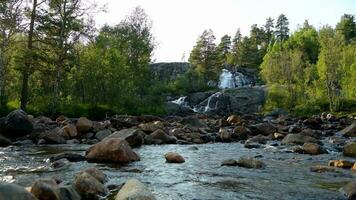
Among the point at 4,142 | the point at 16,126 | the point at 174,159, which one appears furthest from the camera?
the point at 16,126

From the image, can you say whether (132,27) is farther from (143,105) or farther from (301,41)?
(301,41)

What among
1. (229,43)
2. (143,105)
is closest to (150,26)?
(143,105)

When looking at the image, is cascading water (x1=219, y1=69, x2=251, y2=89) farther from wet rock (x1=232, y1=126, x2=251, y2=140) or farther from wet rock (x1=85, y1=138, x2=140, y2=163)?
wet rock (x1=85, y1=138, x2=140, y2=163)

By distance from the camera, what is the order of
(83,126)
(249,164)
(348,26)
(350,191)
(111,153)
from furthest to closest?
(348,26) < (83,126) < (111,153) < (249,164) < (350,191)

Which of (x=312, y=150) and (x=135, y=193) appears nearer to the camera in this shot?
(x=135, y=193)

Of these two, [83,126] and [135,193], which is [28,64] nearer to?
[83,126]

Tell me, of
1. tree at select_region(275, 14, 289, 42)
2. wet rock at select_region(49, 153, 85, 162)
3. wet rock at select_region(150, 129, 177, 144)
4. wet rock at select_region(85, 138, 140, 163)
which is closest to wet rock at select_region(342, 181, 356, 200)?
wet rock at select_region(85, 138, 140, 163)

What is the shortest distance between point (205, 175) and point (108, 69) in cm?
3603

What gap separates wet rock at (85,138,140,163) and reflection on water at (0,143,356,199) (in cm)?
43

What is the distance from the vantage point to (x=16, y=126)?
21.2m

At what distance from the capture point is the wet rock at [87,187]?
912 centimetres

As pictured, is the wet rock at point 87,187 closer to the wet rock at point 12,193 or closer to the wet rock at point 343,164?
the wet rock at point 12,193

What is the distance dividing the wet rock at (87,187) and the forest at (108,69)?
24.5m

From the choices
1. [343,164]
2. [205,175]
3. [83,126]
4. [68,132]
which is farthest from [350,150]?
[68,132]
